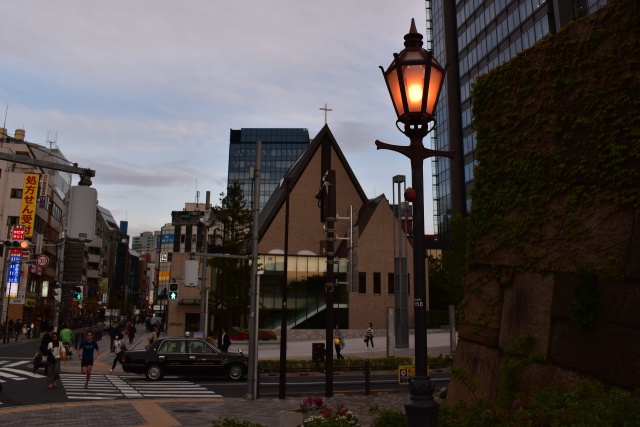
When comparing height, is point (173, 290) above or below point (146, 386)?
above

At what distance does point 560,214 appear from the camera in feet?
36.0

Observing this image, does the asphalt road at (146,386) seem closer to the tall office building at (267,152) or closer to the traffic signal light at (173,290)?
the traffic signal light at (173,290)

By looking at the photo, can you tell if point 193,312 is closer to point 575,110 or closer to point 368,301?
point 368,301

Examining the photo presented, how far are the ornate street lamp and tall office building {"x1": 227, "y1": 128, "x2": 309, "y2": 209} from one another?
157779 millimetres

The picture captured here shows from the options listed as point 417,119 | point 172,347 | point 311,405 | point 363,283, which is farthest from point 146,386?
point 363,283

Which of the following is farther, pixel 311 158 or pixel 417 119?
pixel 311 158

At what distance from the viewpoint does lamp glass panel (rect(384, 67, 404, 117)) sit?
6328 mm

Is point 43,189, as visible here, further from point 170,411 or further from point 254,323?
point 170,411

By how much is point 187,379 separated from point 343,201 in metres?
41.3

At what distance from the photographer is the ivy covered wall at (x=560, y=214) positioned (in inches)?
377

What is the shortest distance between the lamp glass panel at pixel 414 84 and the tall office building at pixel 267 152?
158 metres

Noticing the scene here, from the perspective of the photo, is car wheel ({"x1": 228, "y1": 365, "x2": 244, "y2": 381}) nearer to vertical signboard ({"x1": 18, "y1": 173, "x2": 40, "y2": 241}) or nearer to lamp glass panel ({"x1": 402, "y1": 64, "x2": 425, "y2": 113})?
lamp glass panel ({"x1": 402, "y1": 64, "x2": 425, "y2": 113})

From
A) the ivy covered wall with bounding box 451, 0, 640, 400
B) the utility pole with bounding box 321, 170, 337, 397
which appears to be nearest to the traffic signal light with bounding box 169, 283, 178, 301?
the utility pole with bounding box 321, 170, 337, 397

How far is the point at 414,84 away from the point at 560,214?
20.6 feet
